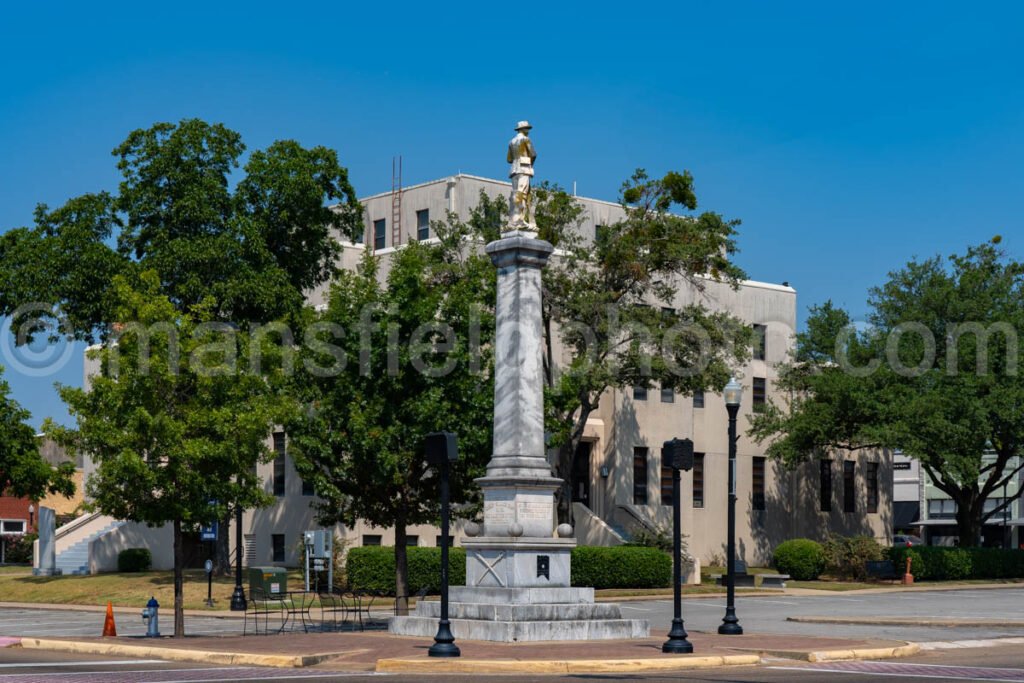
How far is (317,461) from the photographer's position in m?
35.2

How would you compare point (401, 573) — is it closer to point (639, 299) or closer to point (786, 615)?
point (786, 615)

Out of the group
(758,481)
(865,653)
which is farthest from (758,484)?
(865,653)

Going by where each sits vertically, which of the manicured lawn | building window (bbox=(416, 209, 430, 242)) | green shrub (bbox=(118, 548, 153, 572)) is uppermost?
building window (bbox=(416, 209, 430, 242))

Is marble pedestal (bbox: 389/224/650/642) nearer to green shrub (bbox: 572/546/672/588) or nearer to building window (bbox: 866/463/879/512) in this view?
green shrub (bbox: 572/546/672/588)

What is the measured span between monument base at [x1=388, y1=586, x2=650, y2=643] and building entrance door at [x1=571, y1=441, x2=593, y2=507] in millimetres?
27369

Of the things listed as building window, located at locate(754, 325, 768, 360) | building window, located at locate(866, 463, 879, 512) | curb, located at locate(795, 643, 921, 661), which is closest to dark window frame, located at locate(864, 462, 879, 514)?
building window, located at locate(866, 463, 879, 512)

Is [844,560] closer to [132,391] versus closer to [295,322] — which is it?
[295,322]

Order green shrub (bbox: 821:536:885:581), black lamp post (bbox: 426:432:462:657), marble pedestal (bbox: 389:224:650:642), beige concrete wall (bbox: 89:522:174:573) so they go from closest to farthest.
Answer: black lamp post (bbox: 426:432:462:657) < marble pedestal (bbox: 389:224:650:642) < green shrub (bbox: 821:536:885:581) < beige concrete wall (bbox: 89:522:174:573)

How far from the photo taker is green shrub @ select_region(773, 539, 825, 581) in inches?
1998

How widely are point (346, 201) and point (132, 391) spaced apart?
80.7 feet

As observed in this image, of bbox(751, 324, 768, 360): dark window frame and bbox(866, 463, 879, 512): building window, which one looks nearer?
bbox(751, 324, 768, 360): dark window frame

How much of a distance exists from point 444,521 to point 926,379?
35.4 metres

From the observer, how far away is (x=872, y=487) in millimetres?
64375

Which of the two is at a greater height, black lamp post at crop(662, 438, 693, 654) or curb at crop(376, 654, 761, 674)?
black lamp post at crop(662, 438, 693, 654)
